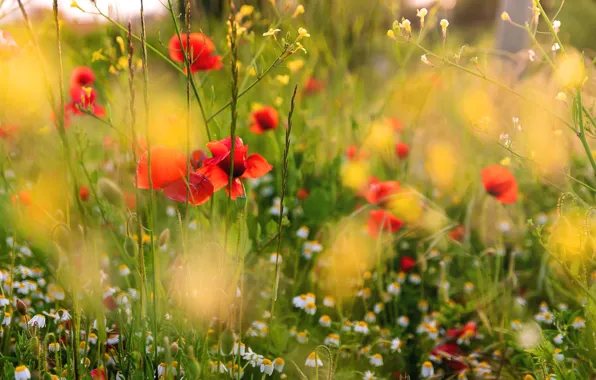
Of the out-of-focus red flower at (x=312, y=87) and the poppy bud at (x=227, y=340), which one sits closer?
the poppy bud at (x=227, y=340)

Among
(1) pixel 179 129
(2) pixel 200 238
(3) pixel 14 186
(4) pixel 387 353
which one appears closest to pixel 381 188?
(4) pixel 387 353

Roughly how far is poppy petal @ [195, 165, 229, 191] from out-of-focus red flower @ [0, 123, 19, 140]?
122 centimetres

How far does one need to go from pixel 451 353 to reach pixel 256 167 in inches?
30.8

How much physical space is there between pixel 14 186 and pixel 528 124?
6.21 feet

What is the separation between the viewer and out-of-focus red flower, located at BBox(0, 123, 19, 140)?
6.90 ft

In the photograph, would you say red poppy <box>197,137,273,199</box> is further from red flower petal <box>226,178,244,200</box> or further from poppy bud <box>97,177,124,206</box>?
poppy bud <box>97,177,124,206</box>

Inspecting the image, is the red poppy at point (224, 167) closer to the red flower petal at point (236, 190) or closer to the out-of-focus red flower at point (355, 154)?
the red flower petal at point (236, 190)

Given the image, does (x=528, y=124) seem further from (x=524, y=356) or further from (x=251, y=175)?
(x=251, y=175)

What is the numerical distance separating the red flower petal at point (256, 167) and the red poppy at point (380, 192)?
0.66 meters

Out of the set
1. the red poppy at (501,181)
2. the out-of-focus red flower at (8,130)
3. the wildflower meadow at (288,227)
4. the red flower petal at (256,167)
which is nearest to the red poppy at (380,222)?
the wildflower meadow at (288,227)

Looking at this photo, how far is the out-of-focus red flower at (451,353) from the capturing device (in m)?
1.54

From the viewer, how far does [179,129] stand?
5.90 ft

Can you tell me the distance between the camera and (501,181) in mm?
1794

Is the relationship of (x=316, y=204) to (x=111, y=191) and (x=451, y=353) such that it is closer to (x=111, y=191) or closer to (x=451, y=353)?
(x=451, y=353)
